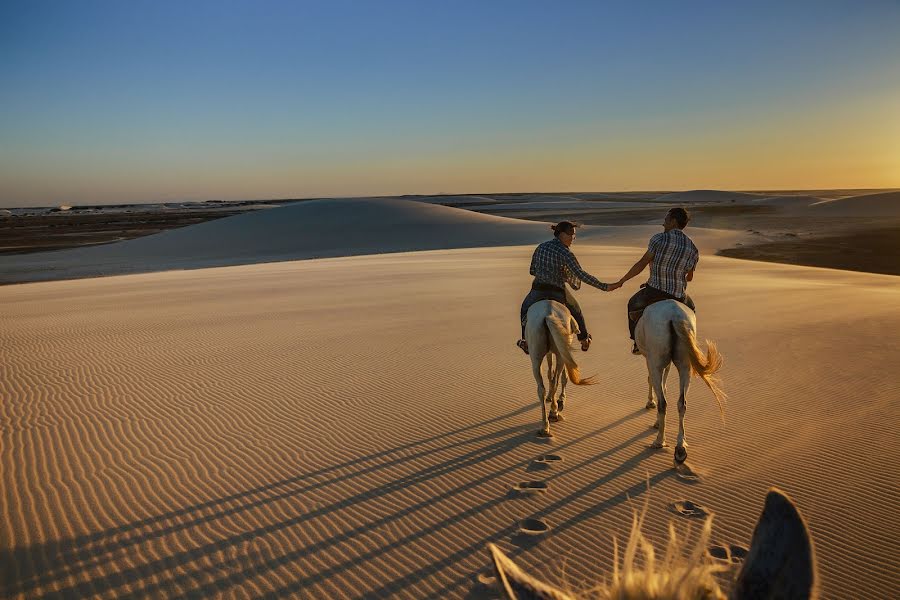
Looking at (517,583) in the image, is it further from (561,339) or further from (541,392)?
(541,392)

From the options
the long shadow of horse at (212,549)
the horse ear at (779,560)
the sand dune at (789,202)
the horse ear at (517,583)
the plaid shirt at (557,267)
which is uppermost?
the sand dune at (789,202)

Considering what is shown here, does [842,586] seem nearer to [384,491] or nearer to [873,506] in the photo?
[873,506]

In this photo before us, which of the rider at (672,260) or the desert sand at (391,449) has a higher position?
the rider at (672,260)

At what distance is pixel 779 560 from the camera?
4.80 ft

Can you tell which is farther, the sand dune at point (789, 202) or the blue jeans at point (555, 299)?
the sand dune at point (789, 202)

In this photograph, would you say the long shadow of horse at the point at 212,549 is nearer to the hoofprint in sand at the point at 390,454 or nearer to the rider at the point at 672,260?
the hoofprint in sand at the point at 390,454

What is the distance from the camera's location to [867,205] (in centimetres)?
6322

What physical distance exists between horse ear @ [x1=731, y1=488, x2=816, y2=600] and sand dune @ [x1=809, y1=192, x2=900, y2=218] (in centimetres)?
6907

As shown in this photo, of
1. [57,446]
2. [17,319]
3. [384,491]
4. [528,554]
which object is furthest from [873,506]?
[17,319]

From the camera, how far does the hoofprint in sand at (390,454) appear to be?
4.24 m

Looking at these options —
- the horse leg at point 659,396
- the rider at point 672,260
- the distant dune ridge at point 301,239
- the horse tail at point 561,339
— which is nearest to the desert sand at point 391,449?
the horse leg at point 659,396

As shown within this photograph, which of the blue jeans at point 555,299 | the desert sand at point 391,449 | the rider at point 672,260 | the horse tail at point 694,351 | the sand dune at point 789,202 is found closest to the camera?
the desert sand at point 391,449

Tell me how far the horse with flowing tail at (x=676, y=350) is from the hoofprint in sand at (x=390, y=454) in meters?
0.54

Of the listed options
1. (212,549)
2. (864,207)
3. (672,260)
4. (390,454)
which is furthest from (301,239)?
(864,207)
